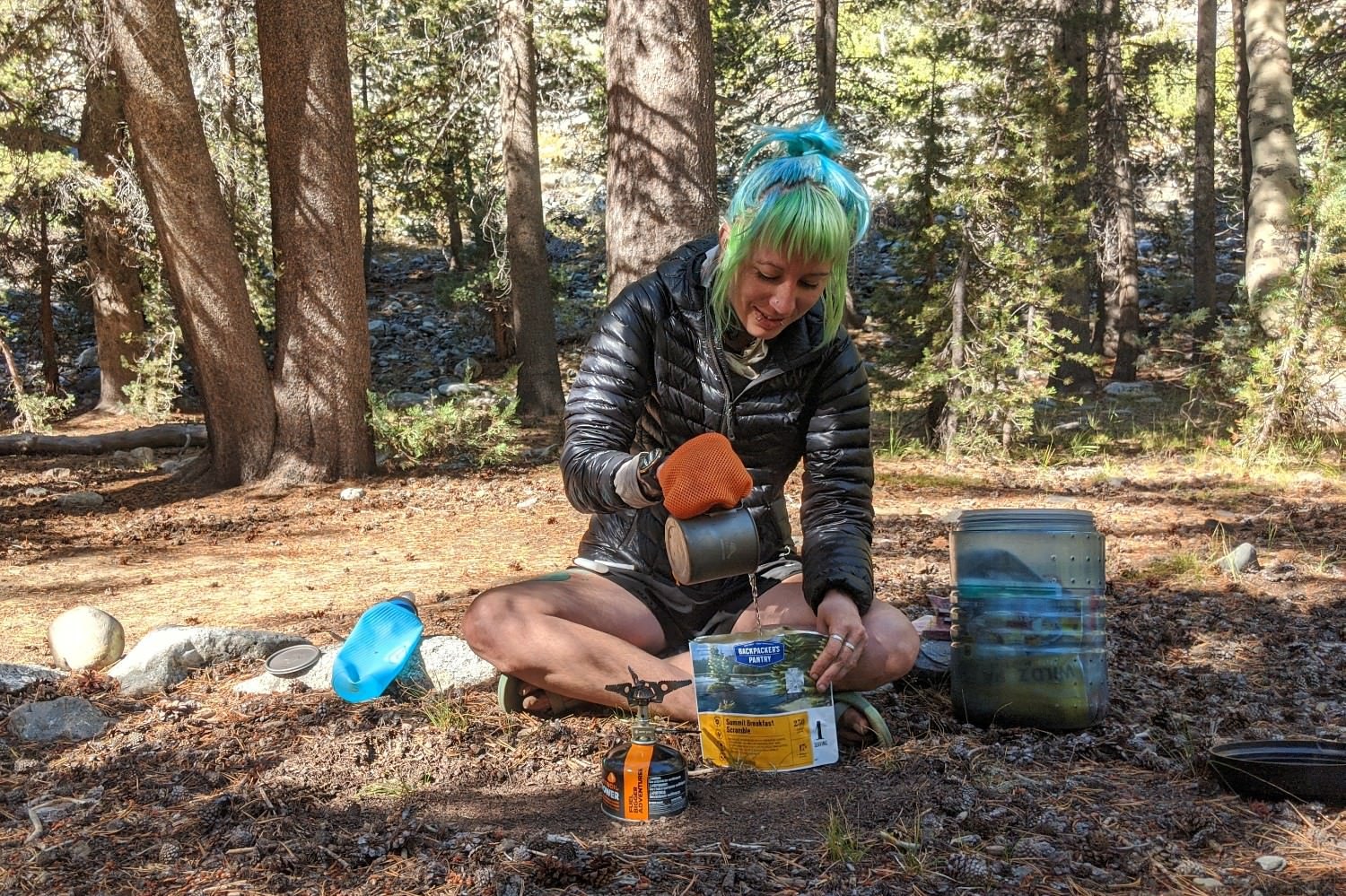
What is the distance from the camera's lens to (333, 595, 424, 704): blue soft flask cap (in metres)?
3.09

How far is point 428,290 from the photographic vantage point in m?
21.3

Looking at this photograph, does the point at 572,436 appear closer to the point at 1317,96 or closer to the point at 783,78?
the point at 783,78

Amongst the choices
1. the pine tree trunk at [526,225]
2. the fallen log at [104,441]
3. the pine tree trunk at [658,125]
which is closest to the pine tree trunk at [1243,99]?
the pine tree trunk at [526,225]

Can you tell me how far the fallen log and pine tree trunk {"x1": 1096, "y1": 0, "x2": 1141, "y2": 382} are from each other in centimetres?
1051

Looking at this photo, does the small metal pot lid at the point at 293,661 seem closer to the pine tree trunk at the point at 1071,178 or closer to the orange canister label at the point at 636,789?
the orange canister label at the point at 636,789

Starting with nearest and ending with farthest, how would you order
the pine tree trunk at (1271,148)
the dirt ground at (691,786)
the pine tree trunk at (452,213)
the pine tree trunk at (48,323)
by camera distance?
the dirt ground at (691,786)
the pine tree trunk at (1271,148)
the pine tree trunk at (48,323)
the pine tree trunk at (452,213)

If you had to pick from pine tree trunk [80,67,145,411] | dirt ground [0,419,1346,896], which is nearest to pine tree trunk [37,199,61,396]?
pine tree trunk [80,67,145,411]

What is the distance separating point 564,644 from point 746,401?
0.80 meters

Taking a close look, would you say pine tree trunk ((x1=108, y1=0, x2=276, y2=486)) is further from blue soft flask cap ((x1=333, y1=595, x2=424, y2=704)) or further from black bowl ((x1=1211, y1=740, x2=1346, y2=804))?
black bowl ((x1=1211, y1=740, x2=1346, y2=804))

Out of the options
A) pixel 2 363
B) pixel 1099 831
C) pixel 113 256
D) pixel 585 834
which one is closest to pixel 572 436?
pixel 585 834

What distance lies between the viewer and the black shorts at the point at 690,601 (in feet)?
10.1

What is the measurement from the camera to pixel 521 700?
9.91 feet

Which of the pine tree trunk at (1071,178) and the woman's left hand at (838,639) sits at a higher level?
the pine tree trunk at (1071,178)

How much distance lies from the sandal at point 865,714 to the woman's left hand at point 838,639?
0.14 meters
